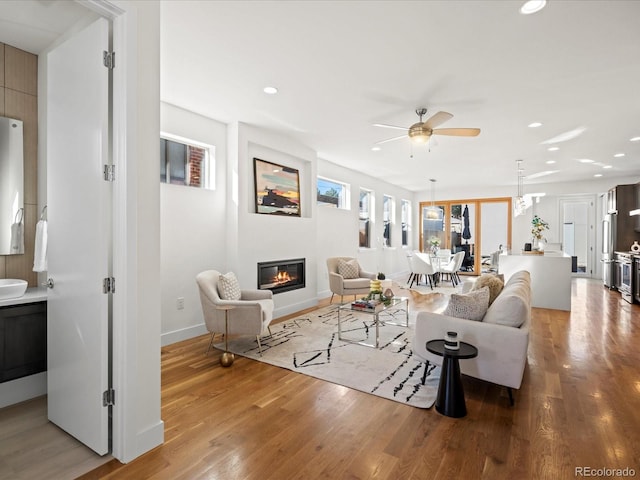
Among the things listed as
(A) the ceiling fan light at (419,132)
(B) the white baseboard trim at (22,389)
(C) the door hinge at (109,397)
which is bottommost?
(B) the white baseboard trim at (22,389)

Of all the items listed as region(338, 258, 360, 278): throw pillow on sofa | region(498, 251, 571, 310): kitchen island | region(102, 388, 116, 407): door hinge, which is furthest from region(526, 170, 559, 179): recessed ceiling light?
region(102, 388, 116, 407): door hinge

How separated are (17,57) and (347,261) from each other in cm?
511

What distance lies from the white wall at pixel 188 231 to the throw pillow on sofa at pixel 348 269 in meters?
2.33

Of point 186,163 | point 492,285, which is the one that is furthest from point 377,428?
point 186,163

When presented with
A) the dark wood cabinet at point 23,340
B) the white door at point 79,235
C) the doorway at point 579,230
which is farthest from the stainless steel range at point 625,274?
the dark wood cabinet at point 23,340

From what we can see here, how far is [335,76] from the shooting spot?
329 cm

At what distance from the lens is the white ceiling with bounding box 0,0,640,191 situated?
2.35 m

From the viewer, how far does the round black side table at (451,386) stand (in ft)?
8.07

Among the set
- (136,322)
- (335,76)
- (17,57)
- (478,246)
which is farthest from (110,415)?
(478,246)

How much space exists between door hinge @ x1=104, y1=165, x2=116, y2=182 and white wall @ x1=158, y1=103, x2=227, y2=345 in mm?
2058

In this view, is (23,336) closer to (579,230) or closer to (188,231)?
(188,231)

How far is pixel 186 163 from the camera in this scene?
4.34 m

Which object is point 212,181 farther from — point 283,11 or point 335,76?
point 283,11

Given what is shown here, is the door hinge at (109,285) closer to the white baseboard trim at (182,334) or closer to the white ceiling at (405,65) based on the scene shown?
the white ceiling at (405,65)
